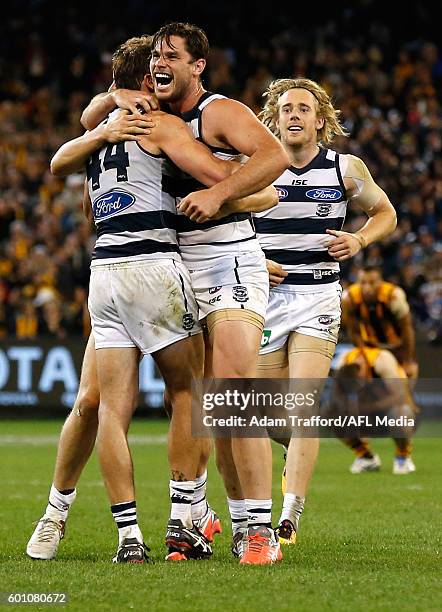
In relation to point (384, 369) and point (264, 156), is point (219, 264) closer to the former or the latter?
point (264, 156)

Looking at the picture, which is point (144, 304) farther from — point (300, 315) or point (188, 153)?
point (300, 315)

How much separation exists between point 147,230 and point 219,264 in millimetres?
382

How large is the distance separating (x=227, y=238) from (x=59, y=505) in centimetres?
162

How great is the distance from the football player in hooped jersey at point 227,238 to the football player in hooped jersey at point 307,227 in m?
1.39

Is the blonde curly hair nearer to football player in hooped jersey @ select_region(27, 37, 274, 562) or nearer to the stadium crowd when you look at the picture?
football player in hooped jersey @ select_region(27, 37, 274, 562)

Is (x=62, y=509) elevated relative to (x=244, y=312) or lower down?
lower down

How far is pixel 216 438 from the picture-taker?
6383 mm

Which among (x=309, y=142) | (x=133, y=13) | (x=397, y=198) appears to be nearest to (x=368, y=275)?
(x=309, y=142)

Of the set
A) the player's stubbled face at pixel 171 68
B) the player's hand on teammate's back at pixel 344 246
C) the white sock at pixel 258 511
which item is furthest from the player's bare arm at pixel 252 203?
the white sock at pixel 258 511

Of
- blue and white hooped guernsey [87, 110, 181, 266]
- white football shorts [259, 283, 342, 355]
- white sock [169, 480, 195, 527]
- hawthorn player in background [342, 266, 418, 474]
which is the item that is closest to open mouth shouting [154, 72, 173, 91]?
blue and white hooped guernsey [87, 110, 181, 266]

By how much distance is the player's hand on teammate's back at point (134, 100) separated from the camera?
5906 mm

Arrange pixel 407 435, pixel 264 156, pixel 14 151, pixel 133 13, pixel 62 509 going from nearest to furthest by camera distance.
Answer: pixel 264 156, pixel 62 509, pixel 407 435, pixel 14 151, pixel 133 13

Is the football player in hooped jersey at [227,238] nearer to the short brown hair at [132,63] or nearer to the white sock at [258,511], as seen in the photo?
the white sock at [258,511]

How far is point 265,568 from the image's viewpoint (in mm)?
5570
